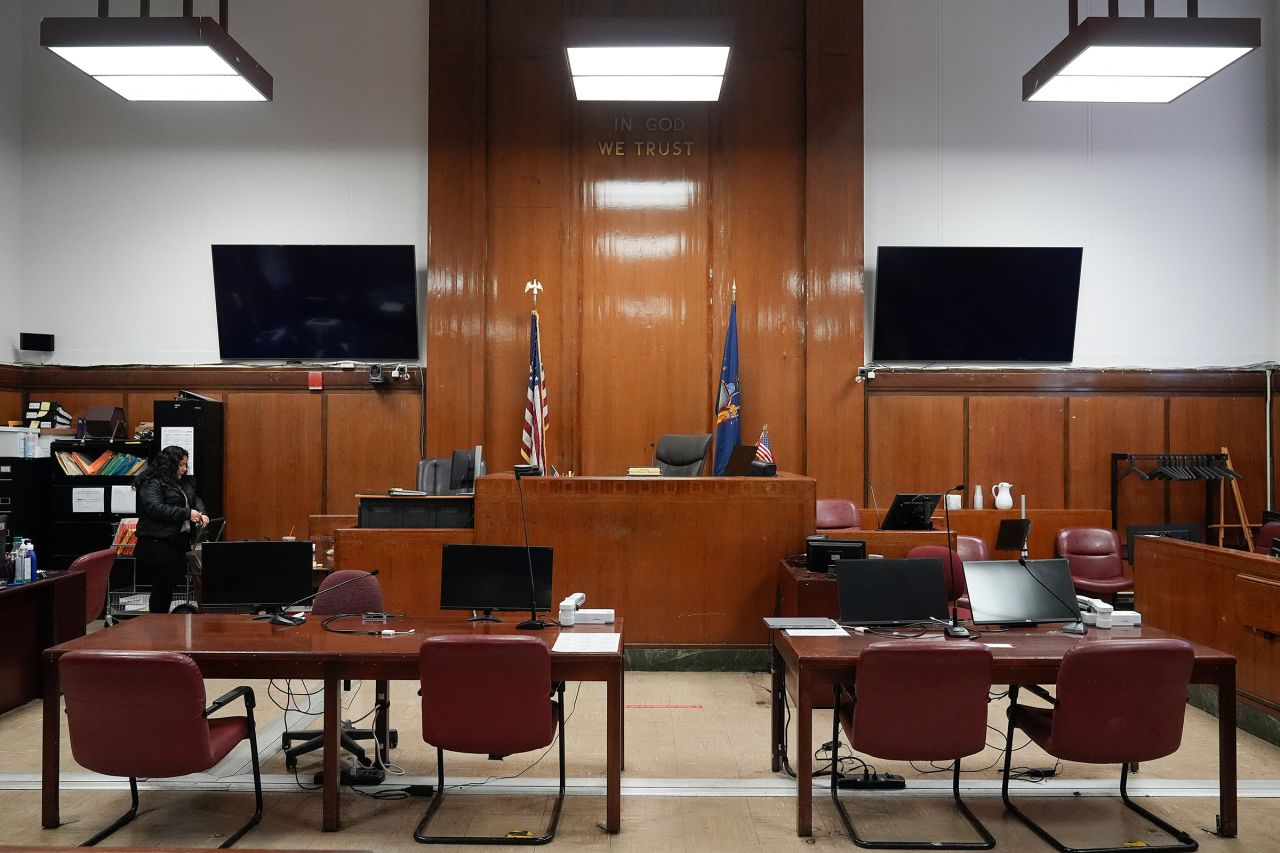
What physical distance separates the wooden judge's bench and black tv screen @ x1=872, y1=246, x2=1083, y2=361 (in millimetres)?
3415

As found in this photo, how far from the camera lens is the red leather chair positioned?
7.55 meters

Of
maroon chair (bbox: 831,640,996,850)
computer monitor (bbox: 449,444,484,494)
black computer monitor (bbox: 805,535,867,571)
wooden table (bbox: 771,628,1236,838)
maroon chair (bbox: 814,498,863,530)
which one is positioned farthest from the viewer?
maroon chair (bbox: 814,498,863,530)

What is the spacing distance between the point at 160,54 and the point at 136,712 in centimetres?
433

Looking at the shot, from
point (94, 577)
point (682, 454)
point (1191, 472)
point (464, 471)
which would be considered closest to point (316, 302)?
point (464, 471)

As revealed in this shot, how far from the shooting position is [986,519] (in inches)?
327

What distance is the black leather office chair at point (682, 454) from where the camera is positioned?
790cm

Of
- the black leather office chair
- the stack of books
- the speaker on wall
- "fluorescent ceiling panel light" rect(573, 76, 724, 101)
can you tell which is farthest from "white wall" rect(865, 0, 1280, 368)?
the speaker on wall

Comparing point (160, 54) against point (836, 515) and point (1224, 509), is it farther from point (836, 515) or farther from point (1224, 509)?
point (1224, 509)

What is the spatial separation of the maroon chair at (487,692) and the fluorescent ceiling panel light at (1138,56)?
496 centimetres

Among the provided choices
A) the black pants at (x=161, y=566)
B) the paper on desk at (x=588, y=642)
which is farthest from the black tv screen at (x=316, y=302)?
the paper on desk at (x=588, y=642)

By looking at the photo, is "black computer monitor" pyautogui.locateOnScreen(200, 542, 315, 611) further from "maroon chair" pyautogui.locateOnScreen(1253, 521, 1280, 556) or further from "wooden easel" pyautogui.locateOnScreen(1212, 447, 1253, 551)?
"wooden easel" pyautogui.locateOnScreen(1212, 447, 1253, 551)

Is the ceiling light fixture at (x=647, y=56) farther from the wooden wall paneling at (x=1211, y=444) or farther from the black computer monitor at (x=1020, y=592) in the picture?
the wooden wall paneling at (x=1211, y=444)

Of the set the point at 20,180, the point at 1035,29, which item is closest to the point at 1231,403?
the point at 1035,29

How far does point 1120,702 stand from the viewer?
11.8 ft
